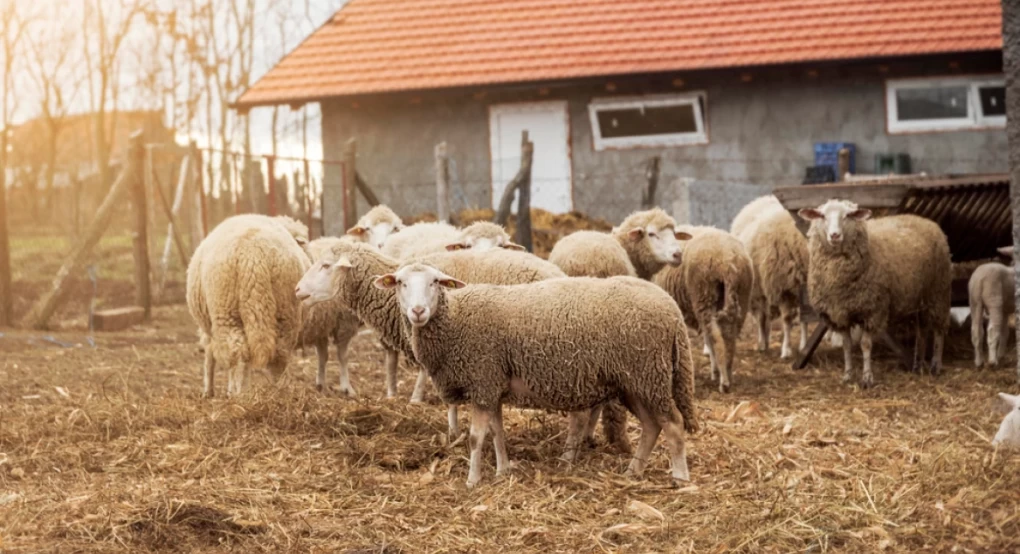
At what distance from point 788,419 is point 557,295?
2.45m

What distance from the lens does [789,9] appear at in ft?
67.3

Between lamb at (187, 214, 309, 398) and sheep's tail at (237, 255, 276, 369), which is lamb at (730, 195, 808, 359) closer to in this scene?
lamb at (187, 214, 309, 398)

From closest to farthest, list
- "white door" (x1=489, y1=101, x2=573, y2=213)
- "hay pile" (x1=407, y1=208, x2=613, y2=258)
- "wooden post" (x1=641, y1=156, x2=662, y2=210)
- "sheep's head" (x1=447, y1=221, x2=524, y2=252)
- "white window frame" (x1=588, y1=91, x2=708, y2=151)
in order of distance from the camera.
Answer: "sheep's head" (x1=447, y1=221, x2=524, y2=252) → "wooden post" (x1=641, y1=156, x2=662, y2=210) → "hay pile" (x1=407, y1=208, x2=613, y2=258) → "white window frame" (x1=588, y1=91, x2=708, y2=151) → "white door" (x1=489, y1=101, x2=573, y2=213)

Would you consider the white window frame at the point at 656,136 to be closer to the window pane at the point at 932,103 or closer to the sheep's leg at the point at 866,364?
the window pane at the point at 932,103

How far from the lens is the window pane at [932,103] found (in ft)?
63.7

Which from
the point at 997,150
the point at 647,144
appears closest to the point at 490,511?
the point at 647,144

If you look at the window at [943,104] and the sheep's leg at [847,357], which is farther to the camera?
the window at [943,104]

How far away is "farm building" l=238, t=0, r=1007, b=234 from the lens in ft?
63.5

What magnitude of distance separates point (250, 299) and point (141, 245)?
6.57 metres

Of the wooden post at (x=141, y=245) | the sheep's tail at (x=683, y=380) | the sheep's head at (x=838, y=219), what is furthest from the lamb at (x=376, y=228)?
the sheep's tail at (x=683, y=380)

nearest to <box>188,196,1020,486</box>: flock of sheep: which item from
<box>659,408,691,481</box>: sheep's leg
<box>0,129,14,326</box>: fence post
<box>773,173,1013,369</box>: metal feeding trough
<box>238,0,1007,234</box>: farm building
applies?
<box>659,408,691,481</box>: sheep's leg

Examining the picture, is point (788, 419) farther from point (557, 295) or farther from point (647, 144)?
point (647, 144)

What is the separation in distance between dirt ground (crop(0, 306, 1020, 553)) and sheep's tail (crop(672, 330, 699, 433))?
0.36m

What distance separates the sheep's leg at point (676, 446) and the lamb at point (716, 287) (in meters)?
3.52
